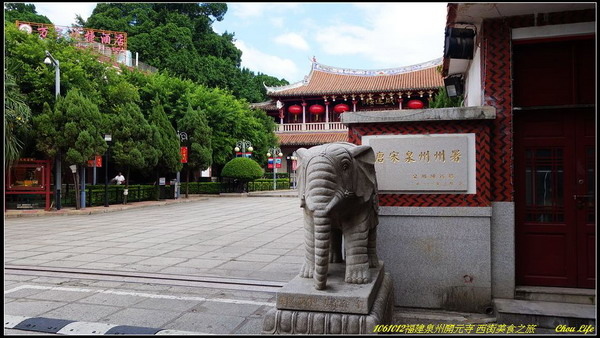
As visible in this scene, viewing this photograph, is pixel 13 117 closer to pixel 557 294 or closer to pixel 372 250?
pixel 372 250

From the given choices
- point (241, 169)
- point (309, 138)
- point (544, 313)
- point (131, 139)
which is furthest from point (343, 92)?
point (544, 313)

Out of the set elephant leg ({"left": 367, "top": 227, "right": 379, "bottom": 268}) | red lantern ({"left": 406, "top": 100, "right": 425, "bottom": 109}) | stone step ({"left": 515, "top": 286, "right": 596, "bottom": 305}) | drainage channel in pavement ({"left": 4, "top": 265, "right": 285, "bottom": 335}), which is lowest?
drainage channel in pavement ({"left": 4, "top": 265, "right": 285, "bottom": 335})

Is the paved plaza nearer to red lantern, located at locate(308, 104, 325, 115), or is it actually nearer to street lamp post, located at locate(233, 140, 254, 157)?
street lamp post, located at locate(233, 140, 254, 157)

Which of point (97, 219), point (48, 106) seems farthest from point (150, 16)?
point (97, 219)

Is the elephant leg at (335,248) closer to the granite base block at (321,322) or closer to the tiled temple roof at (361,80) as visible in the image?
the granite base block at (321,322)

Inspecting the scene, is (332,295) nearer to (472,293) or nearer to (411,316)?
(411,316)

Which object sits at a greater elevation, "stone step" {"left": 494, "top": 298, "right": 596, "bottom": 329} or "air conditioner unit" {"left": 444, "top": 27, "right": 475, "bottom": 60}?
"air conditioner unit" {"left": 444, "top": 27, "right": 475, "bottom": 60}

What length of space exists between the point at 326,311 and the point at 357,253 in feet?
1.89

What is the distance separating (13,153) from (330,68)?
2876 centimetres

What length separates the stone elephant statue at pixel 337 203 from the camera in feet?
10.9

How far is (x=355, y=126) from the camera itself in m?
4.86

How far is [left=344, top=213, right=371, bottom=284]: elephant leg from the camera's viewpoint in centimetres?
356

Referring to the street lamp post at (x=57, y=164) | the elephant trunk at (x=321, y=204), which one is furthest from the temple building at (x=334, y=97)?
the elephant trunk at (x=321, y=204)

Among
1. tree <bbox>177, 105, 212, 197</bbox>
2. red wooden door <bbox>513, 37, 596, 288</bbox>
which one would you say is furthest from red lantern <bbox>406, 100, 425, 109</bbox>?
red wooden door <bbox>513, 37, 596, 288</bbox>
